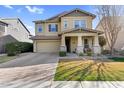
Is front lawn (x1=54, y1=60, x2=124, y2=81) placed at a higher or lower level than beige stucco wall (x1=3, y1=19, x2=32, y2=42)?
lower

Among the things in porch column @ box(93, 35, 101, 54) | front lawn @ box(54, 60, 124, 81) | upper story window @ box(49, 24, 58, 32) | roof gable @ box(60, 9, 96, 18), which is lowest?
front lawn @ box(54, 60, 124, 81)

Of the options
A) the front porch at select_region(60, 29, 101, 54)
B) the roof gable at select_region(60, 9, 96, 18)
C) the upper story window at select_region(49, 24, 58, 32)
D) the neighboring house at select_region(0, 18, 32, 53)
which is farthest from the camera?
the upper story window at select_region(49, 24, 58, 32)

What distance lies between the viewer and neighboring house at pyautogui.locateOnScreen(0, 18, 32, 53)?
27.4 meters

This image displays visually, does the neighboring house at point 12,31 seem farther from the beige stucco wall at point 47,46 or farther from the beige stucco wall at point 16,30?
the beige stucco wall at point 47,46

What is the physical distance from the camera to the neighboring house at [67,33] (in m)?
23.3

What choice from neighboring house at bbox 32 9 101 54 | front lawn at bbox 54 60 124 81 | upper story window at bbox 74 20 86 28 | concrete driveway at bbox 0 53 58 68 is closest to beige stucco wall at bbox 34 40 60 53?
neighboring house at bbox 32 9 101 54

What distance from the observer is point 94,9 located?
2395cm

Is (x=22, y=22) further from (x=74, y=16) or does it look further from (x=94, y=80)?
(x=94, y=80)

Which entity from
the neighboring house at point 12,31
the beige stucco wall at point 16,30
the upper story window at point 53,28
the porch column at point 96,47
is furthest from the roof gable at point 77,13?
the beige stucco wall at point 16,30

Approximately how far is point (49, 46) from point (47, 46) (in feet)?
1.02

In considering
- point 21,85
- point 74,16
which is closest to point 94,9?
point 74,16

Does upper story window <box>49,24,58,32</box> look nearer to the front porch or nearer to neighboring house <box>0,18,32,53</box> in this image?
the front porch

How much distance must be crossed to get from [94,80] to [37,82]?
8.61 ft

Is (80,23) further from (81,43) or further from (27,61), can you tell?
(27,61)
